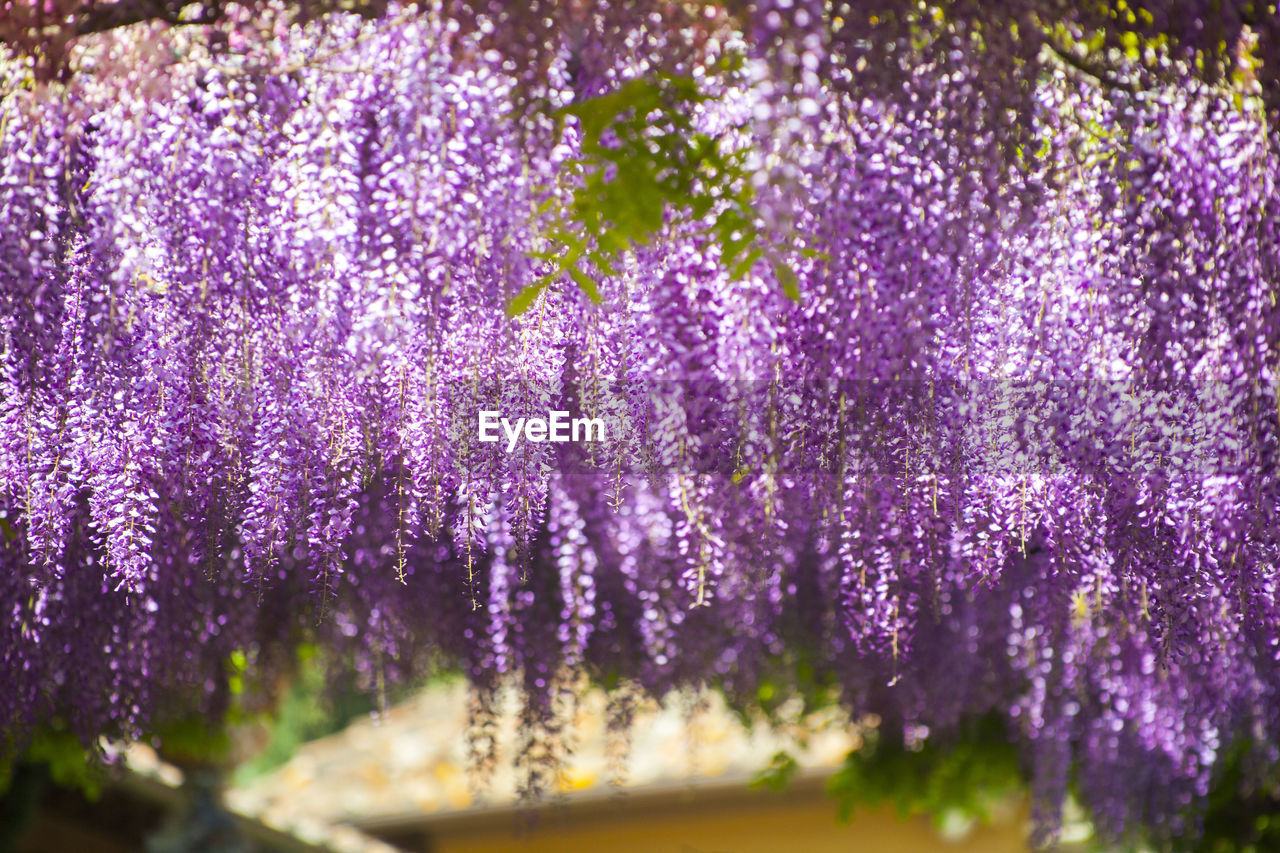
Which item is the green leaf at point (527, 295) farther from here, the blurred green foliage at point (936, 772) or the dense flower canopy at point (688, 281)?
the blurred green foliage at point (936, 772)

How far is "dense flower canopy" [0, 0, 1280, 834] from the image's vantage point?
132 cm

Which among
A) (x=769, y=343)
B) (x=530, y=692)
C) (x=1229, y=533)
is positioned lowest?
(x=530, y=692)

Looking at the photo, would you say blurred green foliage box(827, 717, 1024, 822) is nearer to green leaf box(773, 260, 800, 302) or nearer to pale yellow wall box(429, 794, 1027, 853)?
pale yellow wall box(429, 794, 1027, 853)

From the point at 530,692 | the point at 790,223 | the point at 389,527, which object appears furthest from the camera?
the point at 530,692

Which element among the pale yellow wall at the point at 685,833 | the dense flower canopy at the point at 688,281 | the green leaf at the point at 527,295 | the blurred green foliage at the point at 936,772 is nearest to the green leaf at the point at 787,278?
the dense flower canopy at the point at 688,281

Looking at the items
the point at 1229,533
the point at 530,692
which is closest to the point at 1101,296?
the point at 1229,533

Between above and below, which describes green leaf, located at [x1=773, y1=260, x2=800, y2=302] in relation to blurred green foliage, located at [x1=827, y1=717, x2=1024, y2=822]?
above

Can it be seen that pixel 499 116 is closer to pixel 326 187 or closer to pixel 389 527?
pixel 326 187

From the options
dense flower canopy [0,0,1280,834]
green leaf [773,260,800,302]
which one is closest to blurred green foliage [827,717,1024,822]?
dense flower canopy [0,0,1280,834]

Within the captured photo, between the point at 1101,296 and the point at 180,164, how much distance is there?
1.38m

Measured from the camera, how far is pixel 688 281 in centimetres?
139

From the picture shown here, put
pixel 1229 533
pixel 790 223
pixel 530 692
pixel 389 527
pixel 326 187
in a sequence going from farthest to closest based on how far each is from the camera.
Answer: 1. pixel 530 692
2. pixel 389 527
3. pixel 1229 533
4. pixel 326 187
5. pixel 790 223

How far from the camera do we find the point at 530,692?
2.41 m

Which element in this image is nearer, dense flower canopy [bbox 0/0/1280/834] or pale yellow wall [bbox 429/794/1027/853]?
dense flower canopy [bbox 0/0/1280/834]
